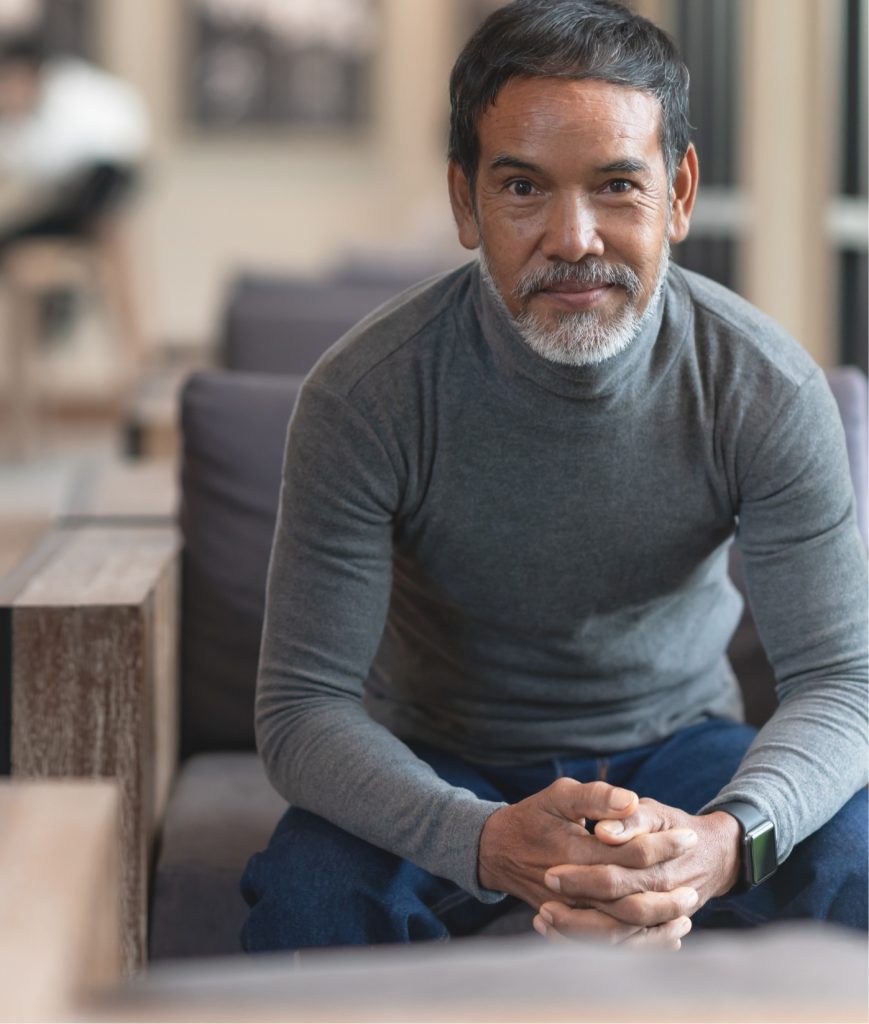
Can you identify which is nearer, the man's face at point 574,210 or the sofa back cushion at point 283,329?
the man's face at point 574,210

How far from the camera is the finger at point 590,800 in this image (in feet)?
4.29

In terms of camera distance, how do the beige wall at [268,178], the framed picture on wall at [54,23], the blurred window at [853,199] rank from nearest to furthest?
the blurred window at [853,199] → the framed picture on wall at [54,23] → the beige wall at [268,178]

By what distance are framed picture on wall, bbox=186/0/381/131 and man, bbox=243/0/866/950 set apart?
6.13m

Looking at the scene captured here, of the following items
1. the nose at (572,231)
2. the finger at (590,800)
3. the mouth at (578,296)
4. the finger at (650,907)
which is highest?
the nose at (572,231)

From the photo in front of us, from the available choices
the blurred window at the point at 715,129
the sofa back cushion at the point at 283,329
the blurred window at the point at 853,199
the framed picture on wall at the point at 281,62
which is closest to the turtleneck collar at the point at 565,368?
the sofa back cushion at the point at 283,329

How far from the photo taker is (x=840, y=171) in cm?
358

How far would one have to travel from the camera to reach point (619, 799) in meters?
1.31

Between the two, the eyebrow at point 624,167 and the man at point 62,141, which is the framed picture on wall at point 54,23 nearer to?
the man at point 62,141

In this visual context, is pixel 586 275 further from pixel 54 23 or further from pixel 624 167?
pixel 54 23

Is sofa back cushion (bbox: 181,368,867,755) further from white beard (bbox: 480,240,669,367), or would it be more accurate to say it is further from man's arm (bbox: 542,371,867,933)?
white beard (bbox: 480,240,669,367)

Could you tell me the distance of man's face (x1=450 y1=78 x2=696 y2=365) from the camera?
1.41 meters

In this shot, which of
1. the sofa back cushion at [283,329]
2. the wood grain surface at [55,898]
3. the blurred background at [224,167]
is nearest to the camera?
the wood grain surface at [55,898]

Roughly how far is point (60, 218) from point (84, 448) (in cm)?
97

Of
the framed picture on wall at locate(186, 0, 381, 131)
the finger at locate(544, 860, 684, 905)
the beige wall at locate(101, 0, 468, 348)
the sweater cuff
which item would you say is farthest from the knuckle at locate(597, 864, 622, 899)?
the framed picture on wall at locate(186, 0, 381, 131)
